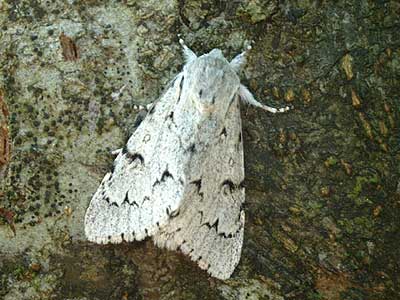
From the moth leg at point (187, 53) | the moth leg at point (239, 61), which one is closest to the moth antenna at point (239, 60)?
the moth leg at point (239, 61)

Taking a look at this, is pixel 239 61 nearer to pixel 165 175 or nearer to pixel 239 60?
pixel 239 60

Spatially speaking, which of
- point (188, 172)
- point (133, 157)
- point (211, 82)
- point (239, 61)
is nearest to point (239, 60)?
point (239, 61)

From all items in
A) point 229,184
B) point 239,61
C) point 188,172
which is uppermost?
point 239,61

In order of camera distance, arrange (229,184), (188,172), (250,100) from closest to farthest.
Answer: (250,100), (188,172), (229,184)

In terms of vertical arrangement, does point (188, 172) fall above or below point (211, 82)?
below

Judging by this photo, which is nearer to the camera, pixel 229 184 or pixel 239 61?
pixel 239 61

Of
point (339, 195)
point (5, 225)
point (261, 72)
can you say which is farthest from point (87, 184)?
point (339, 195)

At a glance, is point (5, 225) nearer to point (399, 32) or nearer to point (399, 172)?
point (399, 172)

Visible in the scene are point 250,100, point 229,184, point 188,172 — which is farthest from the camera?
point 229,184
